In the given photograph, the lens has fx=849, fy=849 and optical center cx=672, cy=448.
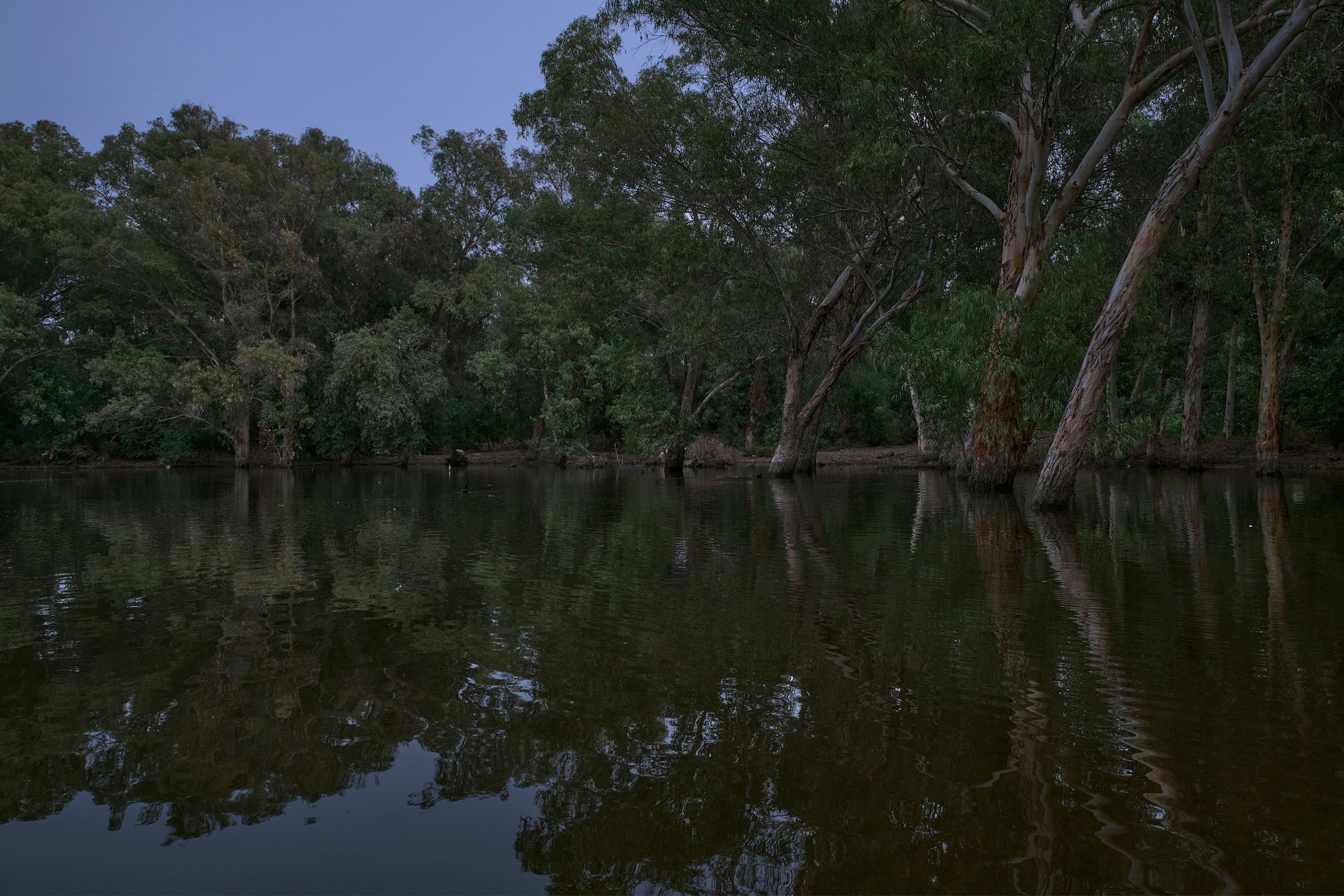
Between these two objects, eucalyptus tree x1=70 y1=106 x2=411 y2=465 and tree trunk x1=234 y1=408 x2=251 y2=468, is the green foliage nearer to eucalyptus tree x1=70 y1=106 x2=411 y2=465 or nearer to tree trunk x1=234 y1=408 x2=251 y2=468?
eucalyptus tree x1=70 y1=106 x2=411 y2=465

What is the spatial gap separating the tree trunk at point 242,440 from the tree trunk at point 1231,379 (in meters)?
40.0

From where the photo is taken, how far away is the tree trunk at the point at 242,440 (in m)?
39.4

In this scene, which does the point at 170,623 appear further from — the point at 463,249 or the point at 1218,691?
the point at 463,249

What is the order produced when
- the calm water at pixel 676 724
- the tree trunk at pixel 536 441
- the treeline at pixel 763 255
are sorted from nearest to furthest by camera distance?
the calm water at pixel 676 724 → the treeline at pixel 763 255 → the tree trunk at pixel 536 441

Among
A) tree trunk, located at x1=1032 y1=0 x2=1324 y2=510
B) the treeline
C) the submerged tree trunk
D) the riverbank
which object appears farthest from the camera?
the riverbank

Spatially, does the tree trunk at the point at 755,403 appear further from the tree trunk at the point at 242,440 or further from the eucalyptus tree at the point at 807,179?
the tree trunk at the point at 242,440

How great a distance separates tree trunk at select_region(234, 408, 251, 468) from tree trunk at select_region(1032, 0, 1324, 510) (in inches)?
1402

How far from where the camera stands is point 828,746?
3.64 m

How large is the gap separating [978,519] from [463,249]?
3876cm

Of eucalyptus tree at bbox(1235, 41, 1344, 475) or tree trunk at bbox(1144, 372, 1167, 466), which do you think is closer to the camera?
eucalyptus tree at bbox(1235, 41, 1344, 475)

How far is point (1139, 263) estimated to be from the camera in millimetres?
14562

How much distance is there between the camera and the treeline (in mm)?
17203

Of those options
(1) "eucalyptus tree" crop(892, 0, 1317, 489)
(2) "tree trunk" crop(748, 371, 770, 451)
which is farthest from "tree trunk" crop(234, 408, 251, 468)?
(1) "eucalyptus tree" crop(892, 0, 1317, 489)

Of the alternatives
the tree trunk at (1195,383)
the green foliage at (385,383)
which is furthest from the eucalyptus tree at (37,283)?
the tree trunk at (1195,383)
